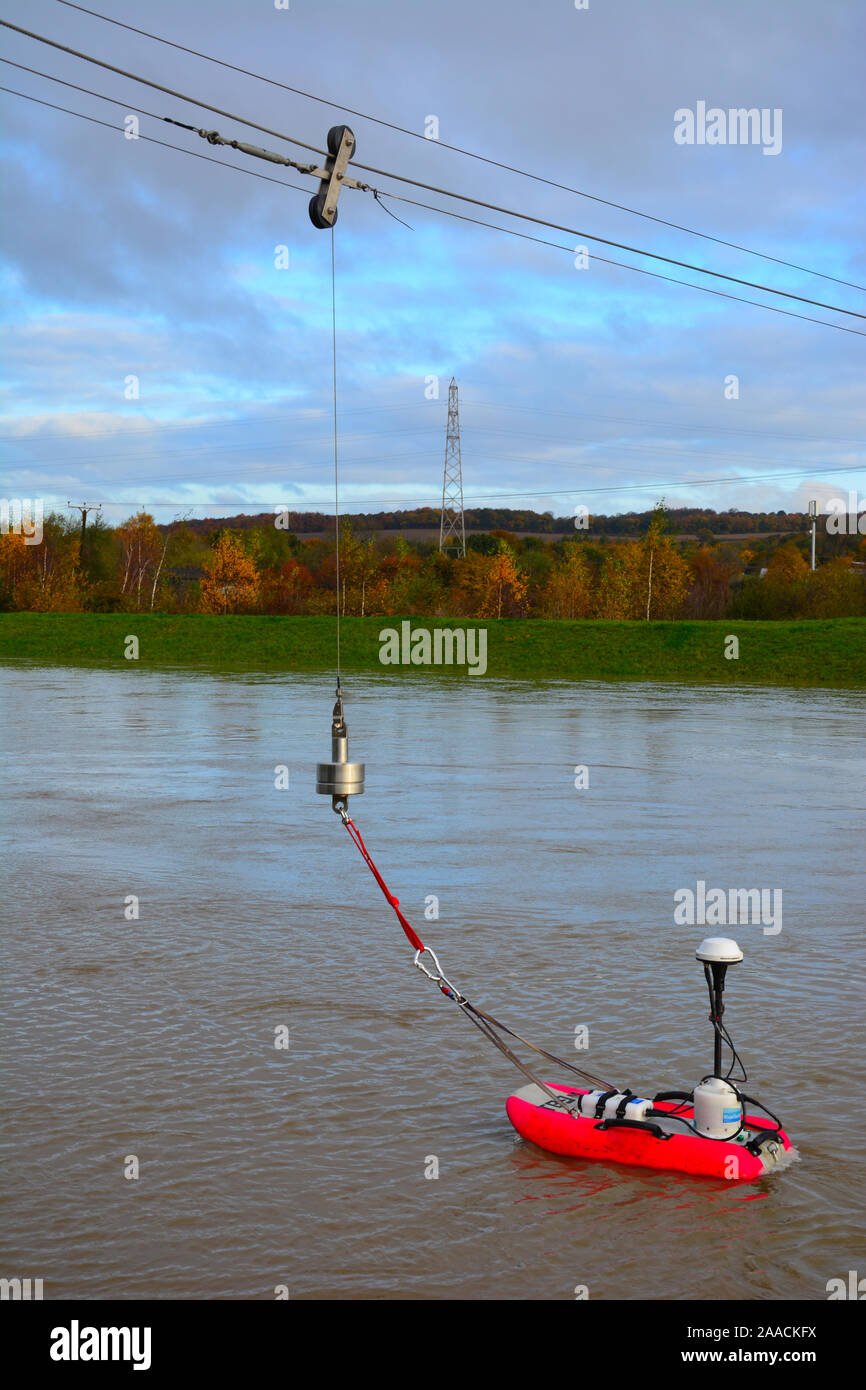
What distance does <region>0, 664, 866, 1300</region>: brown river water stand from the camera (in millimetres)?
5379

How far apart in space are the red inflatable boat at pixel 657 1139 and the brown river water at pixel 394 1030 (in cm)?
9

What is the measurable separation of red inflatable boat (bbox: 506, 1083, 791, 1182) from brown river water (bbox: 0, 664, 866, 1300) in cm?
9

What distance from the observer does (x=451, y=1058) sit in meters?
7.54

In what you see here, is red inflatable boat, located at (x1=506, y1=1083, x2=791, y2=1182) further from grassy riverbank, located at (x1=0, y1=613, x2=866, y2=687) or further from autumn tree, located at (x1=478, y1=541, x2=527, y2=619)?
autumn tree, located at (x1=478, y1=541, x2=527, y2=619)

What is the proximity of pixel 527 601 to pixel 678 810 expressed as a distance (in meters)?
81.3

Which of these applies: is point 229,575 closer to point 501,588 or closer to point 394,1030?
point 501,588

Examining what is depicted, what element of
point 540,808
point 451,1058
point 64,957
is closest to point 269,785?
point 540,808

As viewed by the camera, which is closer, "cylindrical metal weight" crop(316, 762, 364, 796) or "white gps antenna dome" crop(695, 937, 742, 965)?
"white gps antenna dome" crop(695, 937, 742, 965)

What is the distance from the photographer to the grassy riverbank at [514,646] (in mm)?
46531

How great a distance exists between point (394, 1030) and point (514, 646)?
44.9 m

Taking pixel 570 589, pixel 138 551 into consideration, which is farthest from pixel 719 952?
pixel 138 551

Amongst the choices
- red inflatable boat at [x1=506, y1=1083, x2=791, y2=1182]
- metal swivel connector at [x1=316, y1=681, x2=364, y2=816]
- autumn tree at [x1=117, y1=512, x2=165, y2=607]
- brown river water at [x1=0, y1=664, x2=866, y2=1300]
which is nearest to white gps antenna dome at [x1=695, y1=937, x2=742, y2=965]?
red inflatable boat at [x1=506, y1=1083, x2=791, y2=1182]

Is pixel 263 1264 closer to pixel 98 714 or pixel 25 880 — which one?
pixel 25 880
